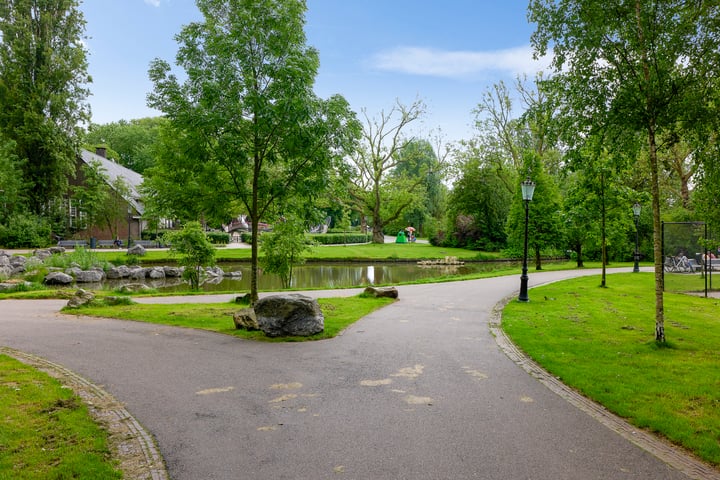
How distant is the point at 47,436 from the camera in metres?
4.64

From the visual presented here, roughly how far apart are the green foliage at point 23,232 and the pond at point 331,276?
15.1 m

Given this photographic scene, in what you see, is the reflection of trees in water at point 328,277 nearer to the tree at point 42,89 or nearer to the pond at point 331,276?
the pond at point 331,276

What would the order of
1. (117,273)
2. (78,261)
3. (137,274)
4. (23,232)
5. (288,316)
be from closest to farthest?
(288,316)
(78,261)
(117,273)
(137,274)
(23,232)

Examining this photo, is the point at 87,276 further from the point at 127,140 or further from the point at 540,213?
the point at 127,140

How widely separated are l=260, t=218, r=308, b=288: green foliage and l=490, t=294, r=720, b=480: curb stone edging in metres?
13.0

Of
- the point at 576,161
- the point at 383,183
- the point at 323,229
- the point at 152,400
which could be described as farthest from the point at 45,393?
the point at 323,229

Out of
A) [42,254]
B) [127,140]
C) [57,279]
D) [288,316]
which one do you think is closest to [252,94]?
[288,316]

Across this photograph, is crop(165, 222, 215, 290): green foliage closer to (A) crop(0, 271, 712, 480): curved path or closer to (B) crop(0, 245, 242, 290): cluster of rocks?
(B) crop(0, 245, 242, 290): cluster of rocks

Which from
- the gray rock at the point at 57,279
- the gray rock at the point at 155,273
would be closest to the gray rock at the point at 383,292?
the gray rock at the point at 155,273

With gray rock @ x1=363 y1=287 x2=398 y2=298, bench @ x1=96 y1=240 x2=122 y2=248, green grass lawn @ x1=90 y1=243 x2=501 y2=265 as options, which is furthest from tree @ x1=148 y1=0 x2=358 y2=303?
bench @ x1=96 y1=240 x2=122 y2=248

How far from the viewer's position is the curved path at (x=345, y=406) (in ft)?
14.1

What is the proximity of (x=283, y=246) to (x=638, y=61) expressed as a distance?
14.9m

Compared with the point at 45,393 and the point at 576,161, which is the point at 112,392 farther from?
the point at 576,161

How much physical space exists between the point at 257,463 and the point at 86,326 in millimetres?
8494
